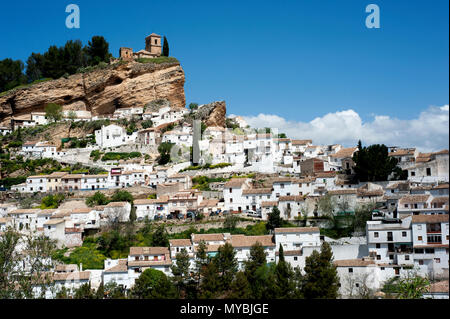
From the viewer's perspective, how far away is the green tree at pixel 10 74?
2102 inches

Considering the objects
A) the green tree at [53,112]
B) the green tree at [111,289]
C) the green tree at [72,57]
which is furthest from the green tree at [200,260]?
the green tree at [72,57]

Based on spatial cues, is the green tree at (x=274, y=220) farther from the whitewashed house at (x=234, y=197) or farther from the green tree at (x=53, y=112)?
the green tree at (x=53, y=112)

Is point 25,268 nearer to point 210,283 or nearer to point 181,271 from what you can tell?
point 181,271

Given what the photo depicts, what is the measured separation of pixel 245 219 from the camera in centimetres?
2648

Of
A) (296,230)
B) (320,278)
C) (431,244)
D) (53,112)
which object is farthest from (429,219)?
(53,112)

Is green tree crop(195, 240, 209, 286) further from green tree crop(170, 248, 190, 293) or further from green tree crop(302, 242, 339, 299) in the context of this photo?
green tree crop(302, 242, 339, 299)

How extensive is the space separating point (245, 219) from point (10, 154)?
24085 mm

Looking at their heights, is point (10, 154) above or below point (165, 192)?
above

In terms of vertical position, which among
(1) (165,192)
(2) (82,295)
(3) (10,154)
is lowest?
Result: (2) (82,295)

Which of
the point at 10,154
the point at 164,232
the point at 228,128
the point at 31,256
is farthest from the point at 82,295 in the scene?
the point at 228,128

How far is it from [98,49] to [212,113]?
1777cm

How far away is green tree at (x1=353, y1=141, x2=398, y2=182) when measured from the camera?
2791 cm

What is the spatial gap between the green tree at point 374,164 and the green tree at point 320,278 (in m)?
9.20
